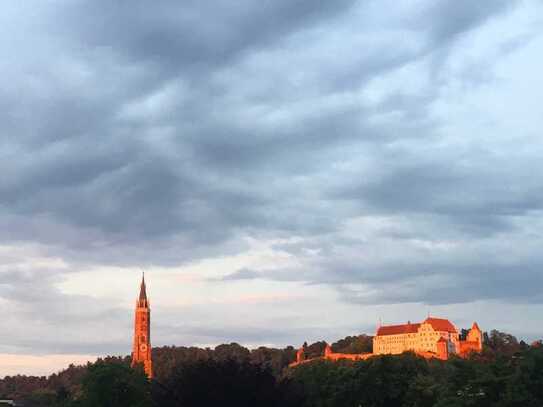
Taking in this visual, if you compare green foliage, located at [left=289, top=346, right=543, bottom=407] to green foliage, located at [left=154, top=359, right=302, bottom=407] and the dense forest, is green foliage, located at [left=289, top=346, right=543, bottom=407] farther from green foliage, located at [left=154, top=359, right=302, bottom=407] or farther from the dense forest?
green foliage, located at [left=154, top=359, right=302, bottom=407]

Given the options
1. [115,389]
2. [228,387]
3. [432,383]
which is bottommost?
[432,383]

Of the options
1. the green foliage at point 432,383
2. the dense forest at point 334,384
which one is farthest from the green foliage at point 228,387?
the green foliage at point 432,383

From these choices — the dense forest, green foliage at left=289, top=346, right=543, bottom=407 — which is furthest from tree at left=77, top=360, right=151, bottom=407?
green foliage at left=289, top=346, right=543, bottom=407

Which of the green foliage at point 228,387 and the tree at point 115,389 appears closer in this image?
the green foliage at point 228,387

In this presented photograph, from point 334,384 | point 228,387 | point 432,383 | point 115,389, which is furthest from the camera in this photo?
point 334,384

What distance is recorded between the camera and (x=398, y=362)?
313ft

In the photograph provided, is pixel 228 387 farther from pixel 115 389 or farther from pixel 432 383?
pixel 432 383

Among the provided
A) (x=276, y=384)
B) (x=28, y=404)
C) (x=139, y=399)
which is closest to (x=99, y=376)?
(x=139, y=399)

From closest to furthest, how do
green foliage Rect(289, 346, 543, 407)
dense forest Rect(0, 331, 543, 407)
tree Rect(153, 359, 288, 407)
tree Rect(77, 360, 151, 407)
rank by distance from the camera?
tree Rect(153, 359, 288, 407)
dense forest Rect(0, 331, 543, 407)
green foliage Rect(289, 346, 543, 407)
tree Rect(77, 360, 151, 407)

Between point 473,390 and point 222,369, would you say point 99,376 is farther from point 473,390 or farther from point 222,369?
point 473,390

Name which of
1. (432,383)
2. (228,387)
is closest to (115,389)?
(432,383)

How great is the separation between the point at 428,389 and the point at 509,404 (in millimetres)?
18590

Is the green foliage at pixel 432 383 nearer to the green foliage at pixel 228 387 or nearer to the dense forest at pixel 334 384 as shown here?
the dense forest at pixel 334 384

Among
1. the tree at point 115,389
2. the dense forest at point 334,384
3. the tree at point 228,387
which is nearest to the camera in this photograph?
the tree at point 228,387
